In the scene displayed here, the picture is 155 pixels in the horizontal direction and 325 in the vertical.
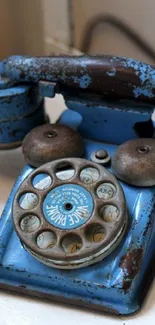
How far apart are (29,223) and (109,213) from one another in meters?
0.10

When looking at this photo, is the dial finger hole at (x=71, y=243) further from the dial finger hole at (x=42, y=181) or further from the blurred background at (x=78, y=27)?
the blurred background at (x=78, y=27)

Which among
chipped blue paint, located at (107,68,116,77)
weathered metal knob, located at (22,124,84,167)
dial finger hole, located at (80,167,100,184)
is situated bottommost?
dial finger hole, located at (80,167,100,184)

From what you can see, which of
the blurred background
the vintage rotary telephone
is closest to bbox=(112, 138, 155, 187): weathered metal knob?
the vintage rotary telephone

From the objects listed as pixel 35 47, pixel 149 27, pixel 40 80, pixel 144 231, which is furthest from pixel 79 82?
pixel 35 47

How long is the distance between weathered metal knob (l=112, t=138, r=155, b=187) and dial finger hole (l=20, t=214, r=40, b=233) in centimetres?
12

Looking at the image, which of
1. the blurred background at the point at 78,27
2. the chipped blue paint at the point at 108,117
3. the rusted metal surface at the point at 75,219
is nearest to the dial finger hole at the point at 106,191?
the rusted metal surface at the point at 75,219

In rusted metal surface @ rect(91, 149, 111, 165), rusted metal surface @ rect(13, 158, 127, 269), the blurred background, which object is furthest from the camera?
the blurred background

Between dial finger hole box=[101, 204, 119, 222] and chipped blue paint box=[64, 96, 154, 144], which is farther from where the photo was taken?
chipped blue paint box=[64, 96, 154, 144]

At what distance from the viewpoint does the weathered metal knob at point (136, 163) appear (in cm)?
72

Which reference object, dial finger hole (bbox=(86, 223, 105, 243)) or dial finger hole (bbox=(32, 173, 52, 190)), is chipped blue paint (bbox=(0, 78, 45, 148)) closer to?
dial finger hole (bbox=(32, 173, 52, 190))

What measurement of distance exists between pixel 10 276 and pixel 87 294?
4.1 inches

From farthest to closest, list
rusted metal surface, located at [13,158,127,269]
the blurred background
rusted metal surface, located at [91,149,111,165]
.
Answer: the blurred background
rusted metal surface, located at [91,149,111,165]
rusted metal surface, located at [13,158,127,269]

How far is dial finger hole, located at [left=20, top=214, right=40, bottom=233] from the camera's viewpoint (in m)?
0.70

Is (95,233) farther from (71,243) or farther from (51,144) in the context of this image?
(51,144)
